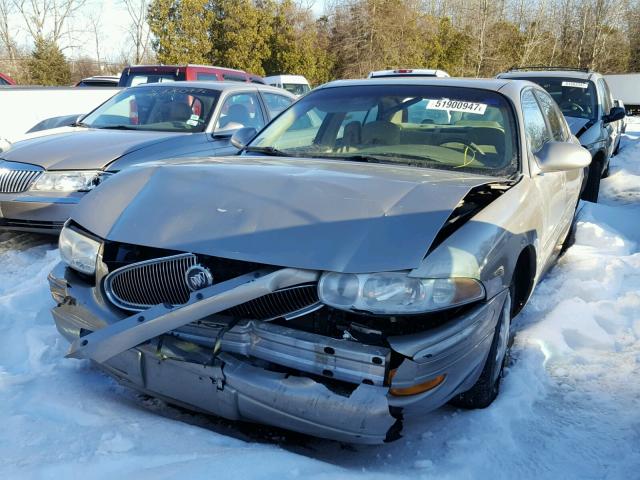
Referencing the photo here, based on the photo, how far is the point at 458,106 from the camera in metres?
3.60

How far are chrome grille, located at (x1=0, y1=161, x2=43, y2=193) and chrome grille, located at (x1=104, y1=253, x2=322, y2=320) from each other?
9.96ft

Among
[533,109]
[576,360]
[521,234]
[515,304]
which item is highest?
[533,109]

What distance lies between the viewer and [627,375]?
3021 millimetres

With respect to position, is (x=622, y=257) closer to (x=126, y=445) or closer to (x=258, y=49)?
(x=126, y=445)

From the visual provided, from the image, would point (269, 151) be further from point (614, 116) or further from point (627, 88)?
point (627, 88)

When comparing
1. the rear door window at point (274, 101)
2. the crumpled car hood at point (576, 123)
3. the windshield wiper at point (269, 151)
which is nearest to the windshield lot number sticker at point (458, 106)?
the windshield wiper at point (269, 151)

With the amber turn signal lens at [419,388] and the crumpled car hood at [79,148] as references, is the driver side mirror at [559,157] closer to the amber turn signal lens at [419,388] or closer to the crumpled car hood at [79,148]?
the amber turn signal lens at [419,388]

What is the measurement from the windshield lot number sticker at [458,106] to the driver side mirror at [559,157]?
1.50ft

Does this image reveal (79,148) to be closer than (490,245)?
No

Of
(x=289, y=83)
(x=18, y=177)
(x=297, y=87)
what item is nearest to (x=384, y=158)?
(x=18, y=177)

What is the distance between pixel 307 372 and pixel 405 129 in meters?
1.98

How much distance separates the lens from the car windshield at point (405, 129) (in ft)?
11.1

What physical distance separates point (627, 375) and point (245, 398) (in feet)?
6.87

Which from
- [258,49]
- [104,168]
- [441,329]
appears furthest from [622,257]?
[258,49]
